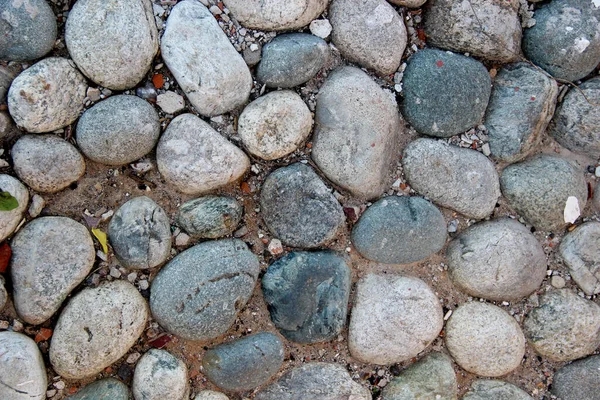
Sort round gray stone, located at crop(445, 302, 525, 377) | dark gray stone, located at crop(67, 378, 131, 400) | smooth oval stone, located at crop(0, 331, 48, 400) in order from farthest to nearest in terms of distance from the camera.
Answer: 1. round gray stone, located at crop(445, 302, 525, 377)
2. dark gray stone, located at crop(67, 378, 131, 400)
3. smooth oval stone, located at crop(0, 331, 48, 400)

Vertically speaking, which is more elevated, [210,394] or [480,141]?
[480,141]

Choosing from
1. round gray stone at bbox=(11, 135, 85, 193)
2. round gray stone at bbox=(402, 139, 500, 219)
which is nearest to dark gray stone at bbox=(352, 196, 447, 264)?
round gray stone at bbox=(402, 139, 500, 219)

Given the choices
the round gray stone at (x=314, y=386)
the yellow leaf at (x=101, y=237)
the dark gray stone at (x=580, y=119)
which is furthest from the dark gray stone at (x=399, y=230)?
the yellow leaf at (x=101, y=237)

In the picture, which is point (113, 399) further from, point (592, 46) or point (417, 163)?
point (592, 46)

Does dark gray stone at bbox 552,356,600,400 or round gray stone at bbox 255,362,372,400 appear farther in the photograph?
dark gray stone at bbox 552,356,600,400

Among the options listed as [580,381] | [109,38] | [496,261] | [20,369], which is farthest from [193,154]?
[580,381]

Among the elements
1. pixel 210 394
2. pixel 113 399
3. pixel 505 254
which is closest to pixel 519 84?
pixel 505 254

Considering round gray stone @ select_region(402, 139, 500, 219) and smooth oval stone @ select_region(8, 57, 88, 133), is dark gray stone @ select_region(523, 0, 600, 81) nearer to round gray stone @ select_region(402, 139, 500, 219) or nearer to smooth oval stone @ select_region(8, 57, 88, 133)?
round gray stone @ select_region(402, 139, 500, 219)
